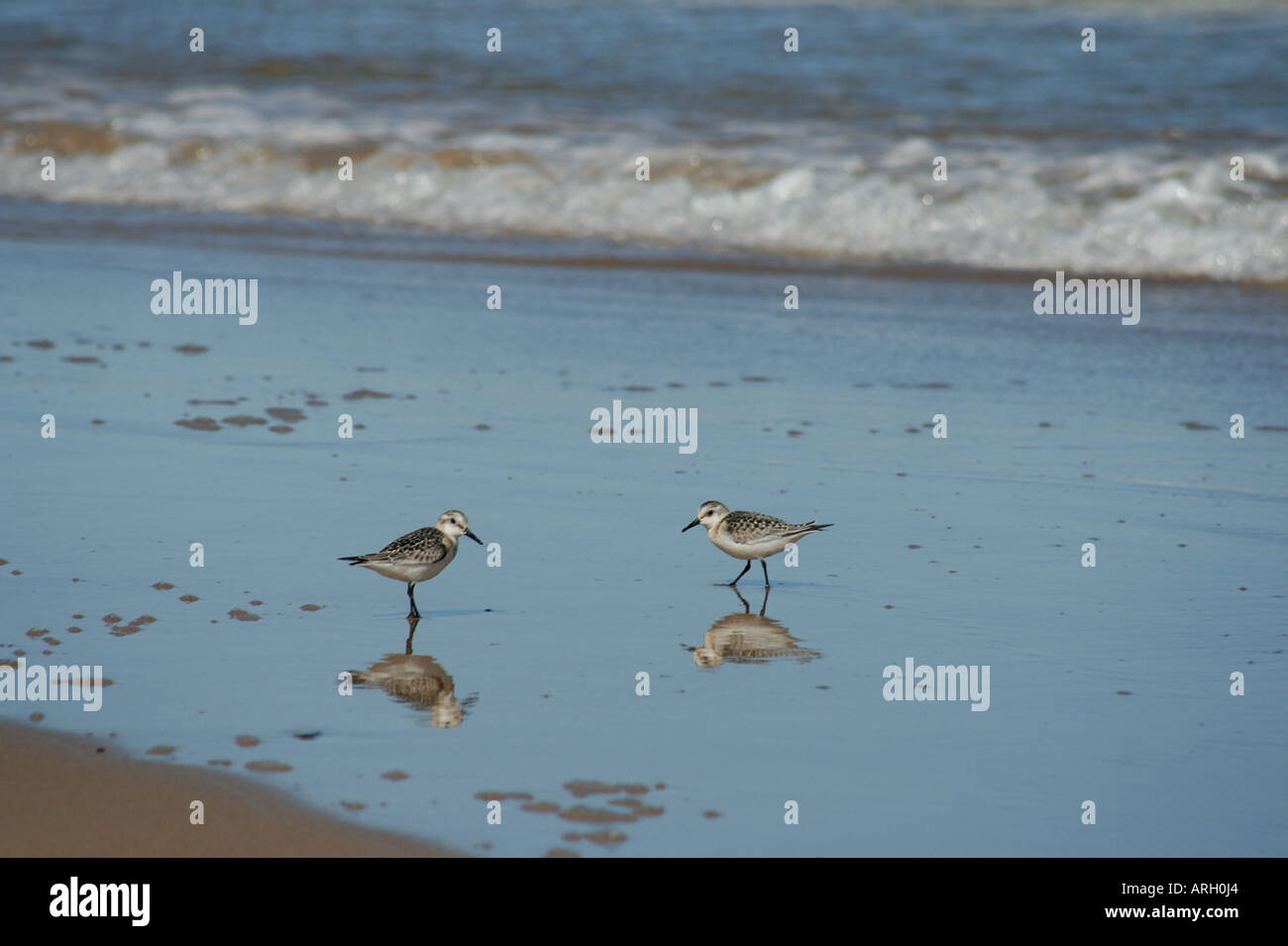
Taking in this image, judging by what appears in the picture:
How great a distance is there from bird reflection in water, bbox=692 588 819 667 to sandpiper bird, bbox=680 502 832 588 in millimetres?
393

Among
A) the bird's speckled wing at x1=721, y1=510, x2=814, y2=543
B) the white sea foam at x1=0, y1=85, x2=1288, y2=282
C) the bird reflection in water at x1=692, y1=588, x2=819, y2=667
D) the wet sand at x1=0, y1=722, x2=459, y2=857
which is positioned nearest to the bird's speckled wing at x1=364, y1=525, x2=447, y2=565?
the bird reflection in water at x1=692, y1=588, x2=819, y2=667

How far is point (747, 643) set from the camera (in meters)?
6.51

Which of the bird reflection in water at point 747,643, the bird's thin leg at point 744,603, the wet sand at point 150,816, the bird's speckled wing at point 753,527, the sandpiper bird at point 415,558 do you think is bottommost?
the wet sand at point 150,816

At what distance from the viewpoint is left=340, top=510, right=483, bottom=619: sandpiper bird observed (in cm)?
669

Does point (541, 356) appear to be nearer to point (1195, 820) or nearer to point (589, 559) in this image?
point (589, 559)

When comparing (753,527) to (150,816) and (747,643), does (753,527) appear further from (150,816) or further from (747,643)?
(150,816)

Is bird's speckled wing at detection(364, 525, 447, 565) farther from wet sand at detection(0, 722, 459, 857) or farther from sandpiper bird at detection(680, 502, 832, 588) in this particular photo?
wet sand at detection(0, 722, 459, 857)

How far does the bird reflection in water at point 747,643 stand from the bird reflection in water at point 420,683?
38.1 inches

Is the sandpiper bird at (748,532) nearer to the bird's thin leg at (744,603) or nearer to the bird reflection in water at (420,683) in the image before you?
the bird's thin leg at (744,603)

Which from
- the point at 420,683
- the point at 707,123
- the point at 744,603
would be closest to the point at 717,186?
the point at 707,123

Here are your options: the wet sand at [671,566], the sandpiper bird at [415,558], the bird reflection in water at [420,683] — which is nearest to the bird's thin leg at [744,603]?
the wet sand at [671,566]

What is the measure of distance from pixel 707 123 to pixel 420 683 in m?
15.9

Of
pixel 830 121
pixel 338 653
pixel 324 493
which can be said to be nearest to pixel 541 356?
pixel 324 493

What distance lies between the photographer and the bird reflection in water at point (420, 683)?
18.5ft
